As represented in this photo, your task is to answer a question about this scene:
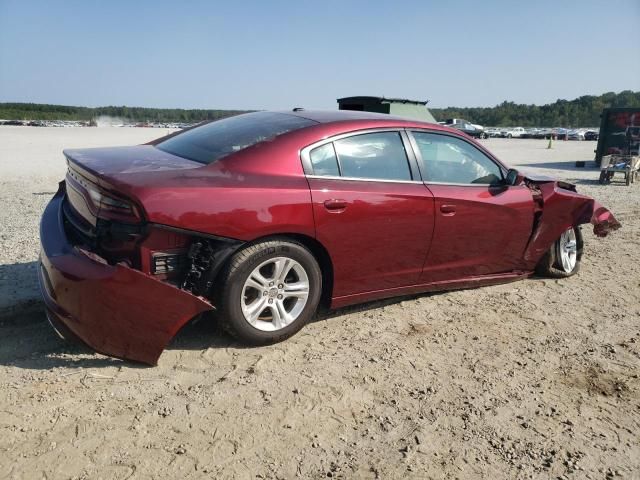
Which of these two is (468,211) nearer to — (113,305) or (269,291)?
(269,291)

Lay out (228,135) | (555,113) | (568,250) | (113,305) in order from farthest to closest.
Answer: (555,113) < (568,250) < (228,135) < (113,305)

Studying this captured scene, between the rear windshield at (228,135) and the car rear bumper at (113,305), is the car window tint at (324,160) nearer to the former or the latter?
the rear windshield at (228,135)

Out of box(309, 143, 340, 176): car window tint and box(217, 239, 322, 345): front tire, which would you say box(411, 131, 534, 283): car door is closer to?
box(309, 143, 340, 176): car window tint

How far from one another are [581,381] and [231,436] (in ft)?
6.90

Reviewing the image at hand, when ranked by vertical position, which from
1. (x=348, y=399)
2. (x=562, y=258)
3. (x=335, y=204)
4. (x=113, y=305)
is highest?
(x=335, y=204)

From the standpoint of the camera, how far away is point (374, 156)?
3.64 meters

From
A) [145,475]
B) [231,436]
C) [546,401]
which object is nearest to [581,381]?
[546,401]

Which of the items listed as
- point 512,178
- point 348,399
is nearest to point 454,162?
point 512,178

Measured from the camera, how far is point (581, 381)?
3.04 meters

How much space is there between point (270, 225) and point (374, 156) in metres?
1.05

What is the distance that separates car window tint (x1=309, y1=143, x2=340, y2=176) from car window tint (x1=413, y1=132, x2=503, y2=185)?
2.62 feet

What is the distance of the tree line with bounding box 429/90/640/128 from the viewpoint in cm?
11075

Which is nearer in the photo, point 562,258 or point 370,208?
point 370,208

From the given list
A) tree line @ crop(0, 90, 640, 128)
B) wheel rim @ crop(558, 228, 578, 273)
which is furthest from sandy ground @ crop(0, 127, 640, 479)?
tree line @ crop(0, 90, 640, 128)
